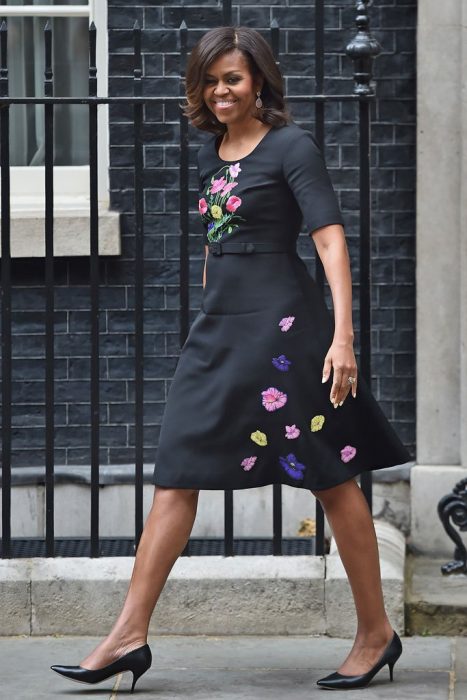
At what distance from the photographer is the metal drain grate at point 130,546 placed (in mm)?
5711

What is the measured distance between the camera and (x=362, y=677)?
4.52 metres

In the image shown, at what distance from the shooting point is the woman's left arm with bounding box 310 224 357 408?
4.26 meters

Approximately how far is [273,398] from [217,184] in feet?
2.14

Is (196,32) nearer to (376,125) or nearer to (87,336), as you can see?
(376,125)

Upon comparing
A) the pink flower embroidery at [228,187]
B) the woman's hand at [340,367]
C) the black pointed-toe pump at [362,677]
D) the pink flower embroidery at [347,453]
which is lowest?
the black pointed-toe pump at [362,677]

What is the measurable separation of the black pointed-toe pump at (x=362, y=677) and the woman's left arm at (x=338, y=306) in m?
0.82

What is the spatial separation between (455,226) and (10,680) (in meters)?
2.52

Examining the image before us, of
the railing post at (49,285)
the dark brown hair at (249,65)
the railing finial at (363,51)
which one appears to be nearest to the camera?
the dark brown hair at (249,65)

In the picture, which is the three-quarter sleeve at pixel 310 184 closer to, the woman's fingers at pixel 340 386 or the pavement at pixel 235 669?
the woman's fingers at pixel 340 386

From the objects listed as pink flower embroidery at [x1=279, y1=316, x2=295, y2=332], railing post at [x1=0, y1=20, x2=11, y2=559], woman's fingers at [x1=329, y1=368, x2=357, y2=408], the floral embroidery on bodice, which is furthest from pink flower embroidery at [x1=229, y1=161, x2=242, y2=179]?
railing post at [x1=0, y1=20, x2=11, y2=559]

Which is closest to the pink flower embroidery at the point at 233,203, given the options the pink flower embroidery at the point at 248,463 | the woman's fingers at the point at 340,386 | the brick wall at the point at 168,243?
the woman's fingers at the point at 340,386

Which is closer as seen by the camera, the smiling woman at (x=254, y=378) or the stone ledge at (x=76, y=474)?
the smiling woman at (x=254, y=378)

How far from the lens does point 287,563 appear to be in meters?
5.22

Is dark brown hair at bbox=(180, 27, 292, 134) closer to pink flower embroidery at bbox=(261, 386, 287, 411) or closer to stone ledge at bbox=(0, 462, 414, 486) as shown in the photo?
pink flower embroidery at bbox=(261, 386, 287, 411)
